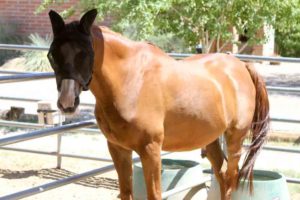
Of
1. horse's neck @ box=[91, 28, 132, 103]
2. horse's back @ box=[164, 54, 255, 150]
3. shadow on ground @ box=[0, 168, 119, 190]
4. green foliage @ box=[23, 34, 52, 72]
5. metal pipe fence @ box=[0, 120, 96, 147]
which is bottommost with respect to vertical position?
shadow on ground @ box=[0, 168, 119, 190]

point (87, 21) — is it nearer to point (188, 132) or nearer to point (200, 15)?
point (188, 132)

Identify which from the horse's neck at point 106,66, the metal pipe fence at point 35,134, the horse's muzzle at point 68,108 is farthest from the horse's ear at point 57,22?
the metal pipe fence at point 35,134

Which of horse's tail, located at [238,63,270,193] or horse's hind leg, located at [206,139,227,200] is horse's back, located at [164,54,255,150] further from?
horse's hind leg, located at [206,139,227,200]

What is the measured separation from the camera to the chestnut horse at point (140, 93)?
2.86 metres

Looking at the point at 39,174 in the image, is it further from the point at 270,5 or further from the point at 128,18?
the point at 270,5

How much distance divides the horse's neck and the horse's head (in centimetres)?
17

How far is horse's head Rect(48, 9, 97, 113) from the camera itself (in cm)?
282

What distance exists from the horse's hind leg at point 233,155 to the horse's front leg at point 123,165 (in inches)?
33.4

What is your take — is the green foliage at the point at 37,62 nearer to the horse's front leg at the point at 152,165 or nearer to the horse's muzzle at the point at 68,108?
the horse's front leg at the point at 152,165

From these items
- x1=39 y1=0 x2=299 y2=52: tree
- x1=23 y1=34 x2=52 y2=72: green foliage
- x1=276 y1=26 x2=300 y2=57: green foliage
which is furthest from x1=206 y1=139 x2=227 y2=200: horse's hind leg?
x1=276 y1=26 x2=300 y2=57: green foliage

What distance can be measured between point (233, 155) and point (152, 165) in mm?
1028

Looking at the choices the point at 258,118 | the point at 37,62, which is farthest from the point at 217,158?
the point at 37,62

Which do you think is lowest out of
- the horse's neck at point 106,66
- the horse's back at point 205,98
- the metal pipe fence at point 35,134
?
the metal pipe fence at point 35,134

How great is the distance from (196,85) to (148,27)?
321 cm
